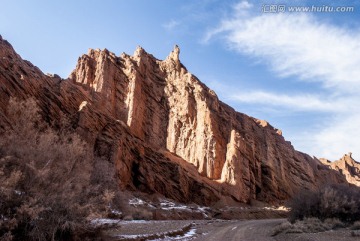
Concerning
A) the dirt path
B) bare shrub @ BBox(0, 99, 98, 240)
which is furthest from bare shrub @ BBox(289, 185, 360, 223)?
bare shrub @ BBox(0, 99, 98, 240)

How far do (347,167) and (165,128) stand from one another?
101 m

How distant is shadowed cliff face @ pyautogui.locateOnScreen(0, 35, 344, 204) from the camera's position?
4644 cm

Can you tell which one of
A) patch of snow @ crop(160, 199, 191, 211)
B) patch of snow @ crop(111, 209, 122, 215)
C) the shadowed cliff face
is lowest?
patch of snow @ crop(111, 209, 122, 215)

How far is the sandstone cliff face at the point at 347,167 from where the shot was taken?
432 feet

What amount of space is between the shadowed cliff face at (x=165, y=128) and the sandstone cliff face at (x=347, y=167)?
1614 inches

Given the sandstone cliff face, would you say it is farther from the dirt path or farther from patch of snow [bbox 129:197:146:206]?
the dirt path

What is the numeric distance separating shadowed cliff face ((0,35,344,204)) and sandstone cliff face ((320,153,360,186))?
1614 inches

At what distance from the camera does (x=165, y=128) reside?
7625 centimetres

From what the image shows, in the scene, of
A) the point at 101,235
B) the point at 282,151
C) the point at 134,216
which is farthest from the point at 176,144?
the point at 101,235

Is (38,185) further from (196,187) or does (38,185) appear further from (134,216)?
(196,187)

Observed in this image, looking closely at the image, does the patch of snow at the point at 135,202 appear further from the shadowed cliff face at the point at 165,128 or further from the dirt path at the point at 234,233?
the dirt path at the point at 234,233

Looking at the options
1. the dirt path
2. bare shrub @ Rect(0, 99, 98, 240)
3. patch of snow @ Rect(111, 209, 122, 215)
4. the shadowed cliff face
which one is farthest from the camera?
the shadowed cliff face

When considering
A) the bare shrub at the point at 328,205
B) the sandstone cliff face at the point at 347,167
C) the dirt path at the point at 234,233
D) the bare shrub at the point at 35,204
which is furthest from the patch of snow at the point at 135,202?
the sandstone cliff face at the point at 347,167

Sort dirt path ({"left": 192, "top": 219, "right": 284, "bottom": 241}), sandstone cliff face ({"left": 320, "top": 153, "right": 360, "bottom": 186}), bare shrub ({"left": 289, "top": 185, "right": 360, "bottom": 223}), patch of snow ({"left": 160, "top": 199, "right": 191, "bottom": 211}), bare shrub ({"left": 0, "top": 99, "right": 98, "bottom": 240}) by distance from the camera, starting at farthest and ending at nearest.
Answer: sandstone cliff face ({"left": 320, "top": 153, "right": 360, "bottom": 186}), patch of snow ({"left": 160, "top": 199, "right": 191, "bottom": 211}), bare shrub ({"left": 289, "top": 185, "right": 360, "bottom": 223}), dirt path ({"left": 192, "top": 219, "right": 284, "bottom": 241}), bare shrub ({"left": 0, "top": 99, "right": 98, "bottom": 240})
